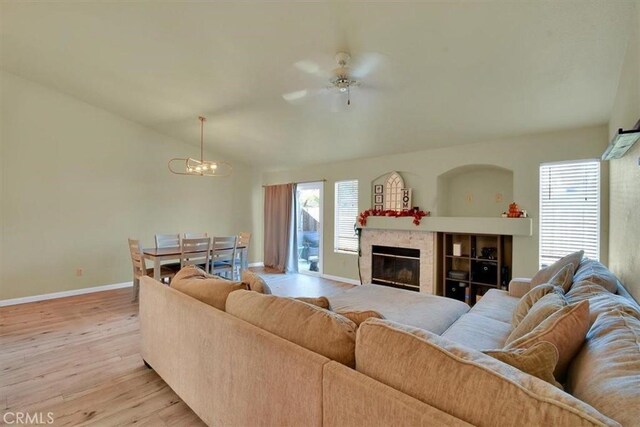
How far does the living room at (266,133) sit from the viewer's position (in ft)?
7.09

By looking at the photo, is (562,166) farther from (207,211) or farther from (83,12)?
(207,211)

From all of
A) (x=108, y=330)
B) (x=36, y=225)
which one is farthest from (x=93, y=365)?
(x=36, y=225)

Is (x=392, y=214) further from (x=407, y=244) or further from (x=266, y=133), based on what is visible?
(x=266, y=133)

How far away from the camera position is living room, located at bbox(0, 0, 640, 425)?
85.1 inches

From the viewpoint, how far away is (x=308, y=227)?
6.64 m

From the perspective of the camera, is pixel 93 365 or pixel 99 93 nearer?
pixel 93 365

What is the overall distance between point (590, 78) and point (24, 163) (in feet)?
22.3

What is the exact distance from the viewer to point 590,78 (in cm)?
262

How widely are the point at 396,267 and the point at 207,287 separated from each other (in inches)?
148

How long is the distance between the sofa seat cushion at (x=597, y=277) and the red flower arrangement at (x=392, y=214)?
2.36 m

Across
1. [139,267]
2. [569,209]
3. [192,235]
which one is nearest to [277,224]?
[192,235]

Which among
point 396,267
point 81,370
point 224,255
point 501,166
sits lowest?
point 81,370

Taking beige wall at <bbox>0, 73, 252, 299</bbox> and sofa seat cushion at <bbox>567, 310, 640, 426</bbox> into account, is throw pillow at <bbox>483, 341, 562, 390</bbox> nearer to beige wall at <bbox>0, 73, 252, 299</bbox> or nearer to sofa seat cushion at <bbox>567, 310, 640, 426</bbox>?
sofa seat cushion at <bbox>567, 310, 640, 426</bbox>

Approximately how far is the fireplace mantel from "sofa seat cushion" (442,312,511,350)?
6.27 ft
